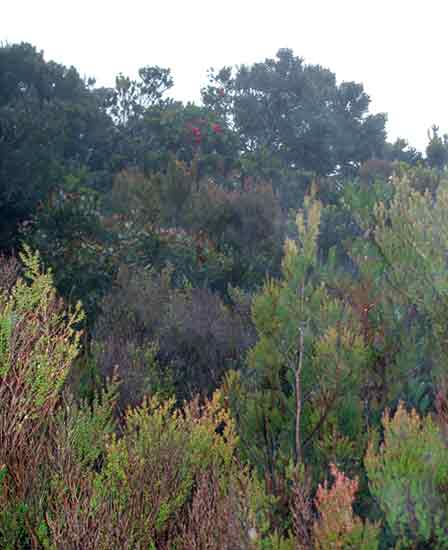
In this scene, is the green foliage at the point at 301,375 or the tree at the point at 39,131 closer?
the green foliage at the point at 301,375

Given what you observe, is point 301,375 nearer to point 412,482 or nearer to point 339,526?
point 412,482

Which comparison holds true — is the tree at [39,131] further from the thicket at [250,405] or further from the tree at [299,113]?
the tree at [299,113]

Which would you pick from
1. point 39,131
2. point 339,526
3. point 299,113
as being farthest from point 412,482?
point 299,113

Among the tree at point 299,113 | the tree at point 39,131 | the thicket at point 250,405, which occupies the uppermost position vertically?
the tree at point 299,113

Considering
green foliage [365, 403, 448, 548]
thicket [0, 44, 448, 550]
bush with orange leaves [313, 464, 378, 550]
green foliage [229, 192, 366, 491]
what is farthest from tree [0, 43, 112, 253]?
bush with orange leaves [313, 464, 378, 550]

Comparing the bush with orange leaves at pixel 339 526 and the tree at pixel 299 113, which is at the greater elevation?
the tree at pixel 299 113

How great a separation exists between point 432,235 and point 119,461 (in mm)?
2606

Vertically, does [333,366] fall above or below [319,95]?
below

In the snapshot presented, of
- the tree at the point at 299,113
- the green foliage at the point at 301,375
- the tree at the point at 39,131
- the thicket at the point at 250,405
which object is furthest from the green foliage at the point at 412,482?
the tree at the point at 299,113

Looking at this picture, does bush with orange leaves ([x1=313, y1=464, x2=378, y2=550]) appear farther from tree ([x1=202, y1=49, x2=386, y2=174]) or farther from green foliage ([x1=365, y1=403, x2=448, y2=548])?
tree ([x1=202, y1=49, x2=386, y2=174])

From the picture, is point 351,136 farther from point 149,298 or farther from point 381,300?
point 381,300

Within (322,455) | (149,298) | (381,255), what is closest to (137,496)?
(322,455)

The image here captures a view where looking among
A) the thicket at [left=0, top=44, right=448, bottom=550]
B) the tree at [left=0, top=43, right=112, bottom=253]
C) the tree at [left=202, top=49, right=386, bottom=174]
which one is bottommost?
the thicket at [left=0, top=44, right=448, bottom=550]

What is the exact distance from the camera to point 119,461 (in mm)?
3611
